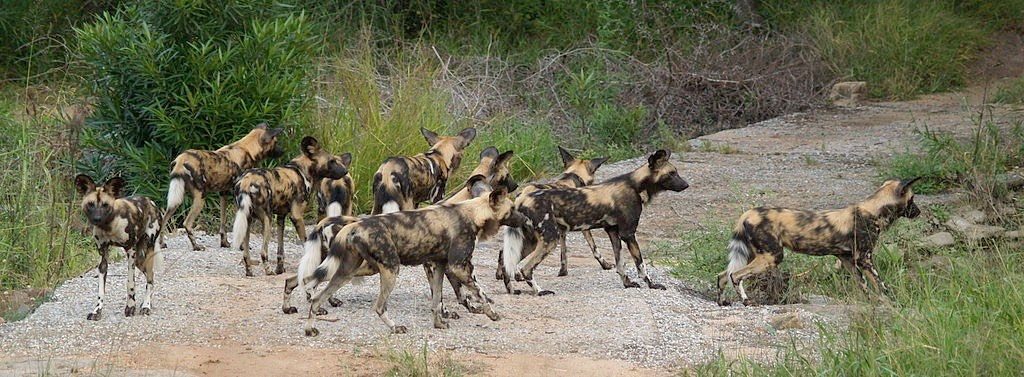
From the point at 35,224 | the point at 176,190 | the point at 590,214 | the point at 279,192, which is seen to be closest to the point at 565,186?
the point at 590,214

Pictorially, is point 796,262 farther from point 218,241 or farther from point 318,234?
point 218,241

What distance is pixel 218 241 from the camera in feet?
27.4

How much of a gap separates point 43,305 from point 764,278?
11.2 ft

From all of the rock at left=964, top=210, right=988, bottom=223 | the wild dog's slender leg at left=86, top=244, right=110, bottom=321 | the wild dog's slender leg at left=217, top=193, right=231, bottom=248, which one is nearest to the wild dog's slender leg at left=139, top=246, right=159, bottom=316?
the wild dog's slender leg at left=86, top=244, right=110, bottom=321

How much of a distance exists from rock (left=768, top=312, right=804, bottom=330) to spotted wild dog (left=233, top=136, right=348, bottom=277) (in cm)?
253

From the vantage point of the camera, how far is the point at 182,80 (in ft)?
31.1

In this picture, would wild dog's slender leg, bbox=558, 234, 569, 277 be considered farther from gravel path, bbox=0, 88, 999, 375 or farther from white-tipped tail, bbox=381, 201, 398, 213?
white-tipped tail, bbox=381, 201, 398, 213

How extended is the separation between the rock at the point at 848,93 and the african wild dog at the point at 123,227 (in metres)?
9.98

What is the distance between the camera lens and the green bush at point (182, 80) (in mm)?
9406

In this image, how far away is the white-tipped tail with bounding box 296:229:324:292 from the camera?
19.8ft

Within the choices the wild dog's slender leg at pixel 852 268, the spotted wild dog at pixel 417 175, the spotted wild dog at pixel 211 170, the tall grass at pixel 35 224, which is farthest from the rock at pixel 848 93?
the tall grass at pixel 35 224

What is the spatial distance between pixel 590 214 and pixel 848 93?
848 centimetres

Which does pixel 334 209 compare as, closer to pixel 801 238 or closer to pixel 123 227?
pixel 123 227

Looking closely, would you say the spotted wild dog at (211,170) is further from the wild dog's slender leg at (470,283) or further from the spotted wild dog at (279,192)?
the wild dog's slender leg at (470,283)
